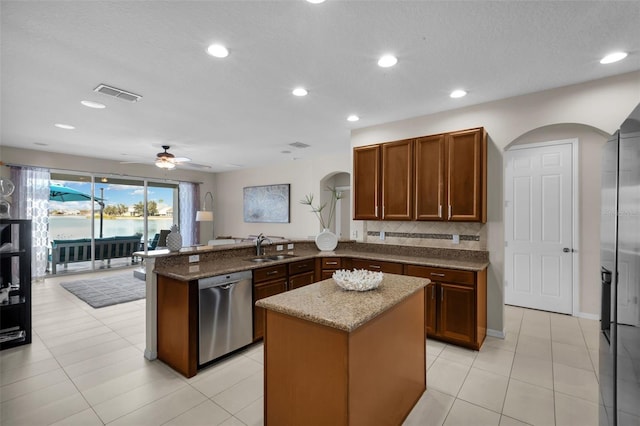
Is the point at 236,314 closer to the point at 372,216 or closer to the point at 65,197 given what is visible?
the point at 372,216

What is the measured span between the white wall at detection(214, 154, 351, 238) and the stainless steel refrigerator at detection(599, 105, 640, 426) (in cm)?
497

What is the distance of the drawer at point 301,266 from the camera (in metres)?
3.60

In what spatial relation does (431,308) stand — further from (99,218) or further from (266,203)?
(99,218)

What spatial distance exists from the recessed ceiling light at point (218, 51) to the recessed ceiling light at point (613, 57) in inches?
123

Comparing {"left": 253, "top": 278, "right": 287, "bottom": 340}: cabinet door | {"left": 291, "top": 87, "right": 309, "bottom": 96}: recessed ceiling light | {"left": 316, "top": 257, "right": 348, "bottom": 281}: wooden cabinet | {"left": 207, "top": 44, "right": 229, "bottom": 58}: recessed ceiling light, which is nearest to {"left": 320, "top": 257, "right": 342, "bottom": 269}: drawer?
{"left": 316, "top": 257, "right": 348, "bottom": 281}: wooden cabinet

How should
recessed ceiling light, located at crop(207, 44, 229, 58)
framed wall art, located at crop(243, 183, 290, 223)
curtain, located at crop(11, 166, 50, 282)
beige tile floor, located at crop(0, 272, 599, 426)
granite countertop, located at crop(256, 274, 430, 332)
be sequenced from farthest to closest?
framed wall art, located at crop(243, 183, 290, 223) < curtain, located at crop(11, 166, 50, 282) < recessed ceiling light, located at crop(207, 44, 229, 58) < beige tile floor, located at crop(0, 272, 599, 426) < granite countertop, located at crop(256, 274, 430, 332)

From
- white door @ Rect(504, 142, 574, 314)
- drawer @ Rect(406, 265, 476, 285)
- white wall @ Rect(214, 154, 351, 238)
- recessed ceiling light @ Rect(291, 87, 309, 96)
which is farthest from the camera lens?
white wall @ Rect(214, 154, 351, 238)

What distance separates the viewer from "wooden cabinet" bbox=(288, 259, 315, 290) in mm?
3585

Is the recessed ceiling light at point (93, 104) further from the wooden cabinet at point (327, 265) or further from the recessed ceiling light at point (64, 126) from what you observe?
the wooden cabinet at point (327, 265)

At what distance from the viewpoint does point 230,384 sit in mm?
2463

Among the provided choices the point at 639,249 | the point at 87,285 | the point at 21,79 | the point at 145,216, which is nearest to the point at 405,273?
the point at 639,249

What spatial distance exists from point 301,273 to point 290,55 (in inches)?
97.0

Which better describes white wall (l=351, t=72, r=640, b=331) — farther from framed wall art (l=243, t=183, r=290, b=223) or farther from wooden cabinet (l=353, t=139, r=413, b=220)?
framed wall art (l=243, t=183, r=290, b=223)

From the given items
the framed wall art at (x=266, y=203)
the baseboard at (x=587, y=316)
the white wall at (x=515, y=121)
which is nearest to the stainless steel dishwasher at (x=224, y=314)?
the white wall at (x=515, y=121)
